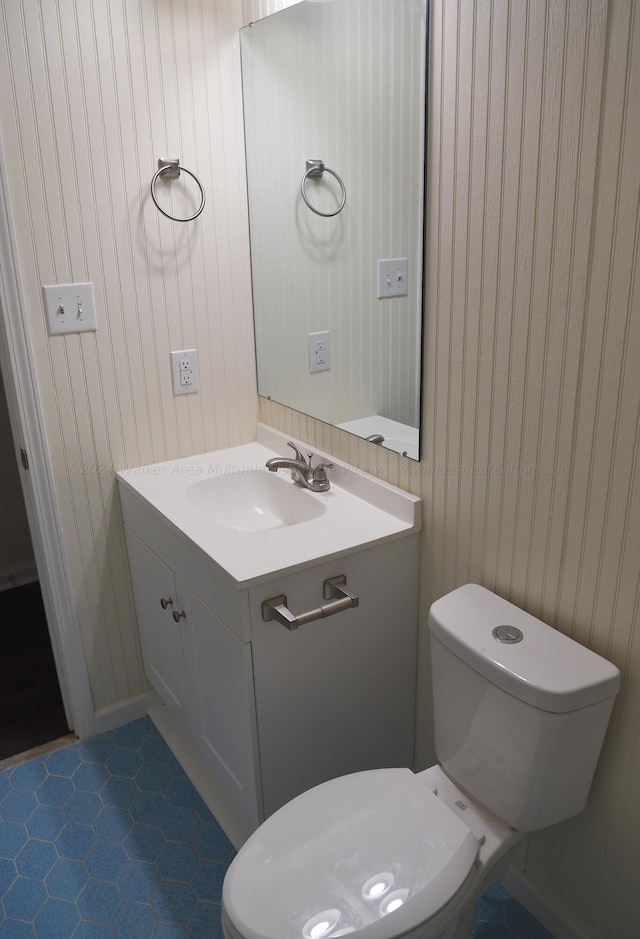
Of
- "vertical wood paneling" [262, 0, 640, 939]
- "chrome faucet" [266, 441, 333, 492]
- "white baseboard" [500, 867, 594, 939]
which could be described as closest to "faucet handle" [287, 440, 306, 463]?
"chrome faucet" [266, 441, 333, 492]

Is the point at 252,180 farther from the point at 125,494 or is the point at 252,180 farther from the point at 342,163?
the point at 125,494

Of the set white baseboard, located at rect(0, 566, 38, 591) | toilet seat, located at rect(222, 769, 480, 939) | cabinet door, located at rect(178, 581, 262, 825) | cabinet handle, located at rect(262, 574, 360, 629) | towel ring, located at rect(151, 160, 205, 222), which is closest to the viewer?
toilet seat, located at rect(222, 769, 480, 939)

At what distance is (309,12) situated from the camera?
1646 millimetres

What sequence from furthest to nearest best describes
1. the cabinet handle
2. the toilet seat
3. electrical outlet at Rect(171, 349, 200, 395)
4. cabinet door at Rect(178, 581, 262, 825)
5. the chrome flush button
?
electrical outlet at Rect(171, 349, 200, 395) < cabinet door at Rect(178, 581, 262, 825) < the cabinet handle < the chrome flush button < the toilet seat

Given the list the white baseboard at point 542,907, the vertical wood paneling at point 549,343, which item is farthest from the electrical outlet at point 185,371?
the white baseboard at point 542,907

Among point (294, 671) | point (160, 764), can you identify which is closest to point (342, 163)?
point (294, 671)

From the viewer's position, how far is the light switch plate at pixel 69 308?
1.72 m

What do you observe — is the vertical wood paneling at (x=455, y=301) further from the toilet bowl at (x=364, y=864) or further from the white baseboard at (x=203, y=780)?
the toilet bowl at (x=364, y=864)

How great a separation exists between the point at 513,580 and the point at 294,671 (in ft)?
1.63

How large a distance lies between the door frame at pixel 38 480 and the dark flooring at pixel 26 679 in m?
0.12

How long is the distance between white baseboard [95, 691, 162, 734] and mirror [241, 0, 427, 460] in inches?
40.0

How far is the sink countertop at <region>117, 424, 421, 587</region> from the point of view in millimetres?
1471

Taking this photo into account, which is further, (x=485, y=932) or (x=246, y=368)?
(x=246, y=368)

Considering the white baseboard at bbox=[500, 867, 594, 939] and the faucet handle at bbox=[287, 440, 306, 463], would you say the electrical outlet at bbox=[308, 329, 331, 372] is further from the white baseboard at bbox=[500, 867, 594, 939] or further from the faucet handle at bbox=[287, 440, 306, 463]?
Answer: the white baseboard at bbox=[500, 867, 594, 939]
